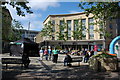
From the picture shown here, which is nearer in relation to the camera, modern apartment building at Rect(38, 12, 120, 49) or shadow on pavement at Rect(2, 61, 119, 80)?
shadow on pavement at Rect(2, 61, 119, 80)

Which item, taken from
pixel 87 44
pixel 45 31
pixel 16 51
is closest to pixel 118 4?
pixel 16 51

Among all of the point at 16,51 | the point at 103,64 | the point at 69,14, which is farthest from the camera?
the point at 69,14

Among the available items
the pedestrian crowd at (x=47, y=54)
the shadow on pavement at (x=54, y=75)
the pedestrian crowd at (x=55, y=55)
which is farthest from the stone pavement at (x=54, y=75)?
the pedestrian crowd at (x=47, y=54)

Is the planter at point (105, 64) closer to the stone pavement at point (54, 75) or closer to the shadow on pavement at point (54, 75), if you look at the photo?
the stone pavement at point (54, 75)

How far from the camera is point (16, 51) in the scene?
20031 millimetres

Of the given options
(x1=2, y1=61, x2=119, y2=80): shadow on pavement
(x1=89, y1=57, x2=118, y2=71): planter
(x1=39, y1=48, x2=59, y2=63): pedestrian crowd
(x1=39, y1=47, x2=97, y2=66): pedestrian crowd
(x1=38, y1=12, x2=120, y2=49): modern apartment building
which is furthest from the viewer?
(x1=38, y1=12, x2=120, y2=49): modern apartment building

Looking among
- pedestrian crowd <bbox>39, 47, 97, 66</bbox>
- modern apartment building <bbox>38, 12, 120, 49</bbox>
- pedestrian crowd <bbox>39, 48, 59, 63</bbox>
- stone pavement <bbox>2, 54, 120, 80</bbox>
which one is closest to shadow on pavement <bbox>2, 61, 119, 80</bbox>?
stone pavement <bbox>2, 54, 120, 80</bbox>

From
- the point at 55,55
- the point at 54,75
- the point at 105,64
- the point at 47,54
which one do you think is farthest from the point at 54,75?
the point at 47,54

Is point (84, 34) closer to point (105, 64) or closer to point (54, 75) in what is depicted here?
point (105, 64)

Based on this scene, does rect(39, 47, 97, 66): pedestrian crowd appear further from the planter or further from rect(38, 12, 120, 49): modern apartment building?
rect(38, 12, 120, 49): modern apartment building

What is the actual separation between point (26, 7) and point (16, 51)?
43.5 feet

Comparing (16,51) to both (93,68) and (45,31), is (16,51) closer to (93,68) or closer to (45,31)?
(93,68)

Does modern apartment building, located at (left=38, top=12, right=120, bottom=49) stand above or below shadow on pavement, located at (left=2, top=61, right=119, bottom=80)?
above

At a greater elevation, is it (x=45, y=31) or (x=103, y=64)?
(x=45, y=31)
